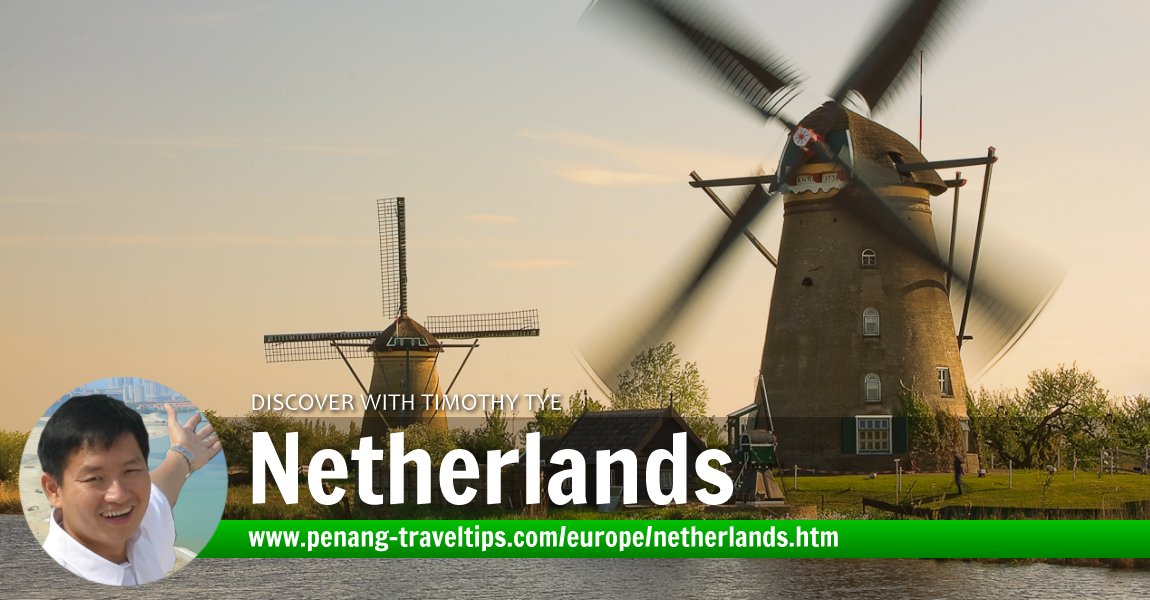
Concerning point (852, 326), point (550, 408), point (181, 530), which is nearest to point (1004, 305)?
point (852, 326)

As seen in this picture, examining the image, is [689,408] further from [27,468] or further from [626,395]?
[27,468]

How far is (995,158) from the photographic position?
3544 centimetres

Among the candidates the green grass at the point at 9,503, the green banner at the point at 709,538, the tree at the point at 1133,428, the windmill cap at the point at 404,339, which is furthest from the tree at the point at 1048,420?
the green grass at the point at 9,503

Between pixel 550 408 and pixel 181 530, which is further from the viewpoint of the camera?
pixel 550 408

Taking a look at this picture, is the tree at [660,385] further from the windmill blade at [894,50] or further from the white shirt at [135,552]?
the white shirt at [135,552]

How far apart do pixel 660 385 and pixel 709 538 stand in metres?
15.7

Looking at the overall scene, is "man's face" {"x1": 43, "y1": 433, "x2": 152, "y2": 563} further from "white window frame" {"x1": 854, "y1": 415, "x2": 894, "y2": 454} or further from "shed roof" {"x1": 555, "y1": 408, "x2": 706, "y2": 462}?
"white window frame" {"x1": 854, "y1": 415, "x2": 894, "y2": 454}

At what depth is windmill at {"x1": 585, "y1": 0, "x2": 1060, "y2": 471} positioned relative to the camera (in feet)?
120

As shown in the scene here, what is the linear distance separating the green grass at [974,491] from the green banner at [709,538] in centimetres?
184

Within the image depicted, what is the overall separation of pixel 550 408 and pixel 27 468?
32889mm

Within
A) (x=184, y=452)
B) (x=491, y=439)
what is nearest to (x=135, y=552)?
(x=184, y=452)

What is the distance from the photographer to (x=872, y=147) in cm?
3688

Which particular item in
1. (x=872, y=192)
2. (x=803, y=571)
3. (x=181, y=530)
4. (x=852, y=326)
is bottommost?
(x=803, y=571)

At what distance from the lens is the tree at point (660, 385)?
46844 millimetres
